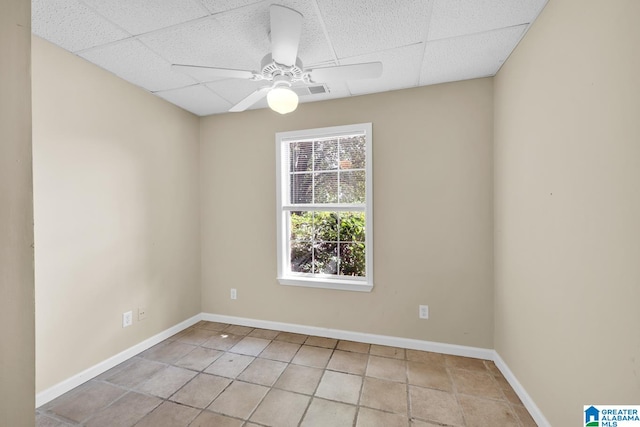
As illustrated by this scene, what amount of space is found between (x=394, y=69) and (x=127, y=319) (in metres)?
3.22

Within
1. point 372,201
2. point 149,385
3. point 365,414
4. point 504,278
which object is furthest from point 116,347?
point 504,278

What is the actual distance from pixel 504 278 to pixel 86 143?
351 cm

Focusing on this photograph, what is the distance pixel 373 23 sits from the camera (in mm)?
1676

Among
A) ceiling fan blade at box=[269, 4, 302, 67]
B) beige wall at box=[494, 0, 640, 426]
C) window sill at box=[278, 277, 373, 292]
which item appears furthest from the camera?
window sill at box=[278, 277, 373, 292]

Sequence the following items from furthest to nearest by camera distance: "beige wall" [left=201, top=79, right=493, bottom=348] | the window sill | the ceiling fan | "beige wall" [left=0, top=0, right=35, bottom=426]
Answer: the window sill, "beige wall" [left=201, top=79, right=493, bottom=348], the ceiling fan, "beige wall" [left=0, top=0, right=35, bottom=426]

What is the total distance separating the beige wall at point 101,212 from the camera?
1.83 metres

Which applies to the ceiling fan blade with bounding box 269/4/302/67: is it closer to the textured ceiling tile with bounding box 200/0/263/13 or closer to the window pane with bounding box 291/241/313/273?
the textured ceiling tile with bounding box 200/0/263/13

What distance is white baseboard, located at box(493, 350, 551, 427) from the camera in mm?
1588

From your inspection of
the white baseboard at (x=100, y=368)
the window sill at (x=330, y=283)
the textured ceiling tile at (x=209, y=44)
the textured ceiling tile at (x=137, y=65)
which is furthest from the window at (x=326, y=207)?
the white baseboard at (x=100, y=368)

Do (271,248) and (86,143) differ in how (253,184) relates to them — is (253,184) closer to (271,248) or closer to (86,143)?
(271,248)

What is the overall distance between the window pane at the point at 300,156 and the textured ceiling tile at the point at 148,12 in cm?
148

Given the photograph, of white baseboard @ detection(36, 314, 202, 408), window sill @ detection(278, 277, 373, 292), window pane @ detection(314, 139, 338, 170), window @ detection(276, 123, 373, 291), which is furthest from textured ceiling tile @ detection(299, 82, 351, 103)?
white baseboard @ detection(36, 314, 202, 408)

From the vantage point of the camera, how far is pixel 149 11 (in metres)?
1.57

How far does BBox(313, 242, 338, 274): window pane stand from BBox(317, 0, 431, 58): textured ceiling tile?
1815 millimetres
